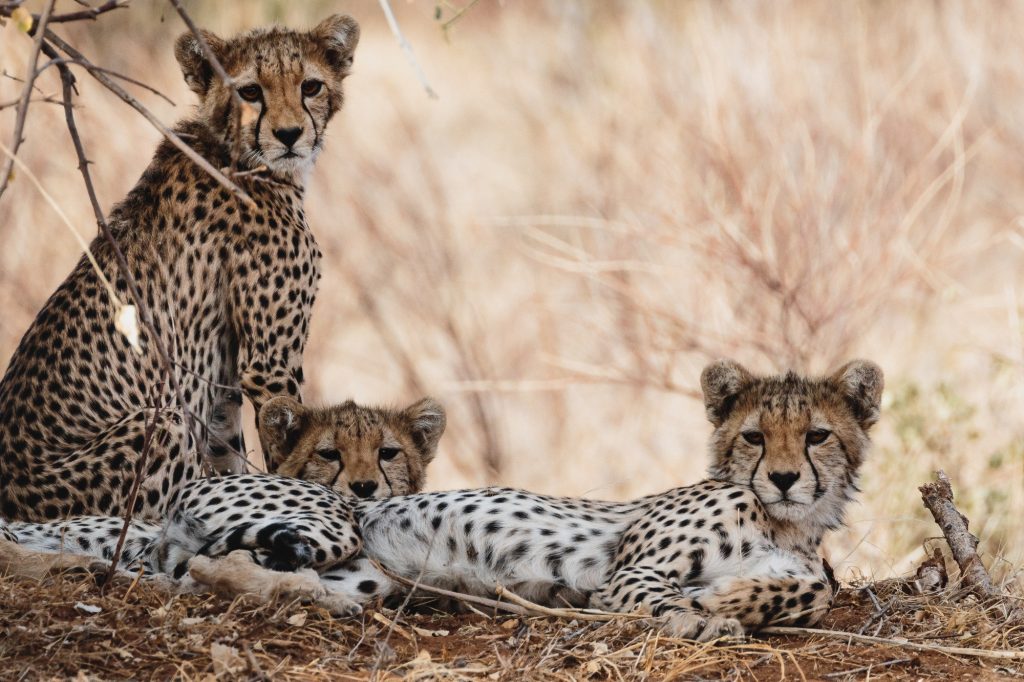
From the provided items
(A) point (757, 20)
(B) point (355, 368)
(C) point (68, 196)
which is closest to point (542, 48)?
(A) point (757, 20)

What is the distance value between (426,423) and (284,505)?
3.06 ft

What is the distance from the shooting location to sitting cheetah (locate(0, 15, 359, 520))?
4121 mm

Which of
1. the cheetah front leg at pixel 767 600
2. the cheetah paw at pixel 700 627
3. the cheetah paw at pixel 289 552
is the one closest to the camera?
the cheetah paw at pixel 700 627

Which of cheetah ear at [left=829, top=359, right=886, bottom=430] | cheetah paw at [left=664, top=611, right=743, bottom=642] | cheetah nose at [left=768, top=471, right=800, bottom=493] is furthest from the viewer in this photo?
cheetah ear at [left=829, top=359, right=886, bottom=430]

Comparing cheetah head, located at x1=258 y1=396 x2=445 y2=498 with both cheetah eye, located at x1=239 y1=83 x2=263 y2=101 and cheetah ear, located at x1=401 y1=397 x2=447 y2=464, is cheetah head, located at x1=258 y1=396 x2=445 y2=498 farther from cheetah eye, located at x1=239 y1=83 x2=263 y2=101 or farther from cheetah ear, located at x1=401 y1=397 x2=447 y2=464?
Result: cheetah eye, located at x1=239 y1=83 x2=263 y2=101

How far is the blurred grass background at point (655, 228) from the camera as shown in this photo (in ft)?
24.6

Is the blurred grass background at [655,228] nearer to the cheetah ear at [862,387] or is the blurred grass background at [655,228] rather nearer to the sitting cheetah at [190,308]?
the cheetah ear at [862,387]

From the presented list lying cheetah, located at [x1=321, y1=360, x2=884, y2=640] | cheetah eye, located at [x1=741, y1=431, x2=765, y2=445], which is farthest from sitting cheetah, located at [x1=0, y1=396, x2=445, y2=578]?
cheetah eye, located at [x1=741, y1=431, x2=765, y2=445]

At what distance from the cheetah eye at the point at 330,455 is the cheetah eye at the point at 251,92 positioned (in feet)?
3.74

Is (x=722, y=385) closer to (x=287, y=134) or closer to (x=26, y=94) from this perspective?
(x=287, y=134)

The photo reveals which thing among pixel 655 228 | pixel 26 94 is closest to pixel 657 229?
pixel 655 228

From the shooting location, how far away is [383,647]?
3180 millimetres

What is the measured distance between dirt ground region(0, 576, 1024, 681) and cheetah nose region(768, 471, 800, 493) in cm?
41

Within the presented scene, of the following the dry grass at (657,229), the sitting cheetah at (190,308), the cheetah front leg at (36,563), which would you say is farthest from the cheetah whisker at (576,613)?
the dry grass at (657,229)
